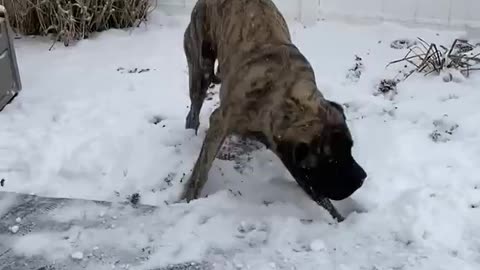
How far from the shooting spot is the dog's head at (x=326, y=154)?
9.64 feet

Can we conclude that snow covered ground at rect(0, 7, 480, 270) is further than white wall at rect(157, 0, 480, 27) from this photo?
No

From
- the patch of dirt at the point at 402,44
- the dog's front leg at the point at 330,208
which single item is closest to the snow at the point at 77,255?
the dog's front leg at the point at 330,208

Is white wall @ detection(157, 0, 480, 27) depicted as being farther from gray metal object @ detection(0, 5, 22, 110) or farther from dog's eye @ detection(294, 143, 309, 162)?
dog's eye @ detection(294, 143, 309, 162)

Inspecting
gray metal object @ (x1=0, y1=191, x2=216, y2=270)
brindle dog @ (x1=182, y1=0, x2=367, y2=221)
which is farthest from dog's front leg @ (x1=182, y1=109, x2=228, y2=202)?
gray metal object @ (x1=0, y1=191, x2=216, y2=270)

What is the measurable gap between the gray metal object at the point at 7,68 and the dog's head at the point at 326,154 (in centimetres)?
206

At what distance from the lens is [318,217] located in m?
3.31

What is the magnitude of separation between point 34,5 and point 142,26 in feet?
2.59

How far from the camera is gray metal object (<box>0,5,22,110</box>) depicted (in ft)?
14.5

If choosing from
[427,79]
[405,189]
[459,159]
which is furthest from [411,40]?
[405,189]

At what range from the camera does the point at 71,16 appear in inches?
202

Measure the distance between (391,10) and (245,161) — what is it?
2219mm

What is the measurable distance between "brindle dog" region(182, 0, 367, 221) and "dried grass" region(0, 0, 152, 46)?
1647mm

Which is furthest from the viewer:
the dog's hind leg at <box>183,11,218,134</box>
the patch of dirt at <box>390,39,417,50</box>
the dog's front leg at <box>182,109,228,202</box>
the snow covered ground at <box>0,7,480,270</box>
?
the patch of dirt at <box>390,39,417,50</box>

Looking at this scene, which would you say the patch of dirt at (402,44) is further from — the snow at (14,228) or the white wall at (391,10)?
the snow at (14,228)
